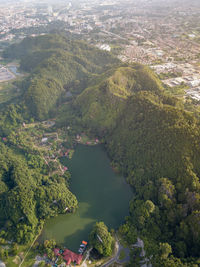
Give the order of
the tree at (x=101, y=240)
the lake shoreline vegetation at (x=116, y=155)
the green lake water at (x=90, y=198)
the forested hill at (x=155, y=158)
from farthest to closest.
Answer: the green lake water at (x=90, y=198)
the lake shoreline vegetation at (x=116, y=155)
the forested hill at (x=155, y=158)
the tree at (x=101, y=240)

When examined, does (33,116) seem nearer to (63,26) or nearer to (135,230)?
(135,230)

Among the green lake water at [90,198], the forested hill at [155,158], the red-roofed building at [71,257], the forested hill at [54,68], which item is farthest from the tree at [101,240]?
the forested hill at [54,68]

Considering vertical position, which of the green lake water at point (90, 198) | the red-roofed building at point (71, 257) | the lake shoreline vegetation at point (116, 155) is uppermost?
the lake shoreline vegetation at point (116, 155)

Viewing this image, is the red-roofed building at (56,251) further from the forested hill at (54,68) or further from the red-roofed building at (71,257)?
the forested hill at (54,68)

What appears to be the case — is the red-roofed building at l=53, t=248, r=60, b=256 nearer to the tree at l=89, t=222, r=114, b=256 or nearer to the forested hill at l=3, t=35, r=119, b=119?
the tree at l=89, t=222, r=114, b=256

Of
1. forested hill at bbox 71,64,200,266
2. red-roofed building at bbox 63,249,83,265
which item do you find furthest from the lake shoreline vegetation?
red-roofed building at bbox 63,249,83,265

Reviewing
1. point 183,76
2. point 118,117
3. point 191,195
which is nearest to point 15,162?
point 118,117

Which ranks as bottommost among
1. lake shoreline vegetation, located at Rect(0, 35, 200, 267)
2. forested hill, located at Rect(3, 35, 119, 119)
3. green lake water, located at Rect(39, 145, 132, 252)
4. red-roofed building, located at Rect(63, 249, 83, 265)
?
red-roofed building, located at Rect(63, 249, 83, 265)
